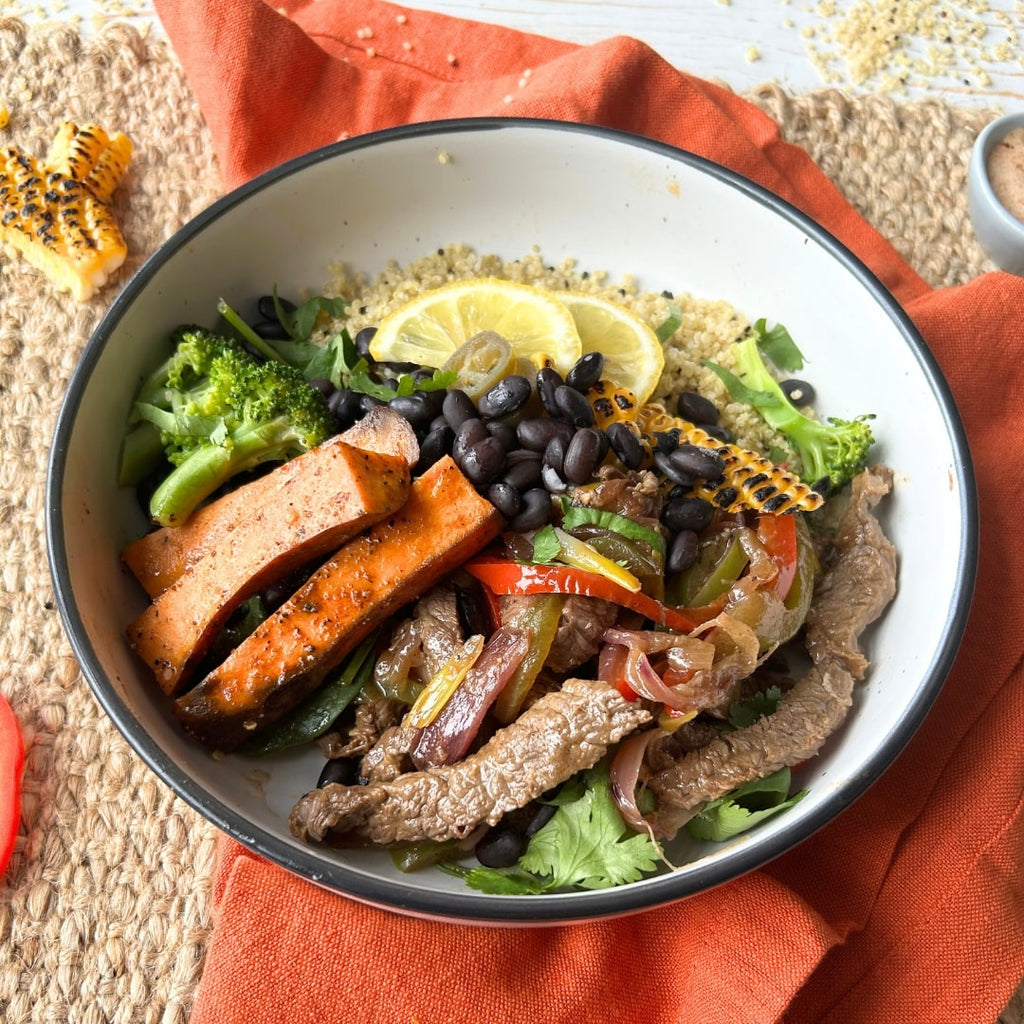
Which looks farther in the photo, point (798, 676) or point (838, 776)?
point (798, 676)

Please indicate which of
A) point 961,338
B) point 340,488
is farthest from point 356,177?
point 961,338

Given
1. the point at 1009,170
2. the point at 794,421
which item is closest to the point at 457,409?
the point at 794,421

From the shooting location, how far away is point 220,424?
9.83 ft

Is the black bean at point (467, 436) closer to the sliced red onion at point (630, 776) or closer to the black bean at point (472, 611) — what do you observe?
the black bean at point (472, 611)

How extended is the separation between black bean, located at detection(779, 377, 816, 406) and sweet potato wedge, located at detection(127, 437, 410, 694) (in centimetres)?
145

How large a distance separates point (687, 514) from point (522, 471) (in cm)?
50

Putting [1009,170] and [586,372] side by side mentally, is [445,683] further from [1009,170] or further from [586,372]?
[1009,170]

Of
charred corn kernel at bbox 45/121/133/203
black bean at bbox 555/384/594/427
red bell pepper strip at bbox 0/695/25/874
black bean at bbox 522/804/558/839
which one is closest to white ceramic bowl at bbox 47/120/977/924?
black bean at bbox 522/804/558/839

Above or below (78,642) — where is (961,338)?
above

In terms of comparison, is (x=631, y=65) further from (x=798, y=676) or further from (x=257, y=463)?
(x=798, y=676)

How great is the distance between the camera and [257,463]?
9.93 feet

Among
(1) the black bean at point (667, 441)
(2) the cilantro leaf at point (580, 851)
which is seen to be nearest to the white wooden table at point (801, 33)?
(1) the black bean at point (667, 441)

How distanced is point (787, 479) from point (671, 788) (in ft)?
3.19

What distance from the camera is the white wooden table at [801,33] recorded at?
13.6ft
